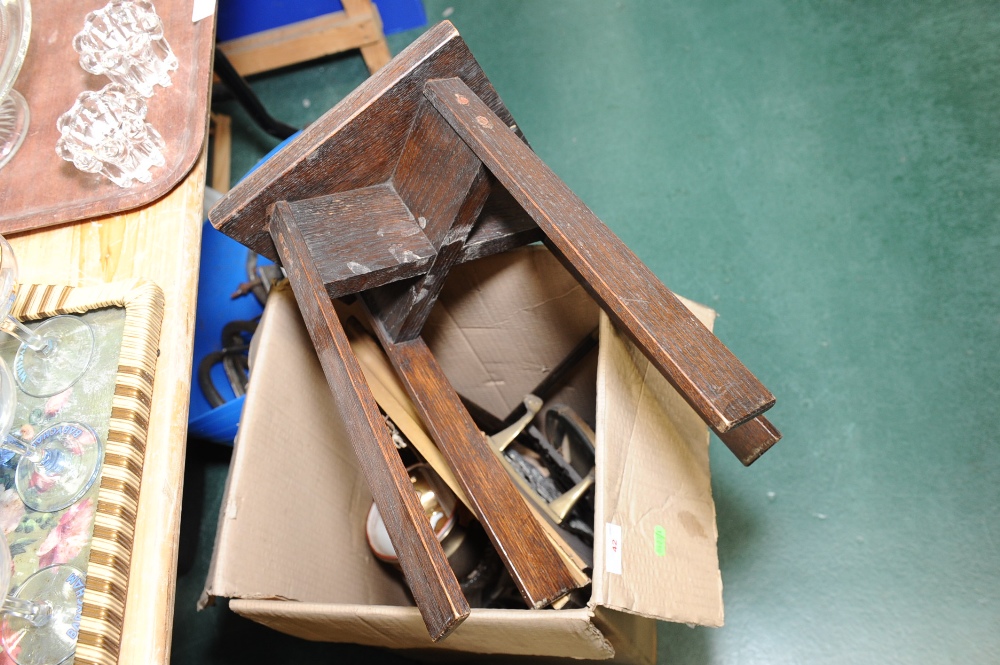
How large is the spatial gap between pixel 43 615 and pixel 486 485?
485 mm

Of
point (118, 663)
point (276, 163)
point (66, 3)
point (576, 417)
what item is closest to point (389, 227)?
point (276, 163)

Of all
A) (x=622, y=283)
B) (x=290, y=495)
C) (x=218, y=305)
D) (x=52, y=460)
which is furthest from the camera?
(x=218, y=305)

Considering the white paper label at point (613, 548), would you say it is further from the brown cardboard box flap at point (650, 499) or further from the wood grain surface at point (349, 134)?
the wood grain surface at point (349, 134)

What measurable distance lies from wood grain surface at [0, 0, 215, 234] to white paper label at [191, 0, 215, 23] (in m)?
0.01

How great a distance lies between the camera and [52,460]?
0.78 m

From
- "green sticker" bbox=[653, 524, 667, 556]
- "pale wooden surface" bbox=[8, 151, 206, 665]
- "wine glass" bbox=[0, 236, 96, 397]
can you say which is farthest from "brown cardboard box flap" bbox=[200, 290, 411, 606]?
"green sticker" bbox=[653, 524, 667, 556]

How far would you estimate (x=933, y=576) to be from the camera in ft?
3.99

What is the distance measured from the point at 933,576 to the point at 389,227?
3.72 feet

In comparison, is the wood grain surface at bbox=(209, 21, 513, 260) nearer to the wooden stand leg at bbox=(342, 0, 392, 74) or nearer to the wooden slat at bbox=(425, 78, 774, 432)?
the wooden slat at bbox=(425, 78, 774, 432)

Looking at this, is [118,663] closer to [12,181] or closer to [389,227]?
[389,227]

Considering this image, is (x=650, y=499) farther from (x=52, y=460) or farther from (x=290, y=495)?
(x=52, y=460)

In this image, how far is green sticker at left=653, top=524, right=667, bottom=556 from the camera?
2.59 feet

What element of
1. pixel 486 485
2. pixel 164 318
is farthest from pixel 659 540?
pixel 164 318

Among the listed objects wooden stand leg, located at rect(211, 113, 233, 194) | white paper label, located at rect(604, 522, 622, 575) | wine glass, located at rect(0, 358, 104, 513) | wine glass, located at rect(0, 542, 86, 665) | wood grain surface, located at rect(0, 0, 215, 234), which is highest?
wood grain surface, located at rect(0, 0, 215, 234)
